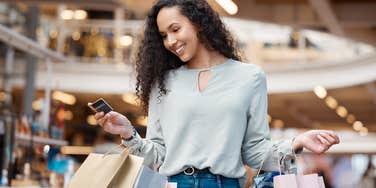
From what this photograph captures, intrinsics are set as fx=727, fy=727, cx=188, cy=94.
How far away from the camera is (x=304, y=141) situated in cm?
183

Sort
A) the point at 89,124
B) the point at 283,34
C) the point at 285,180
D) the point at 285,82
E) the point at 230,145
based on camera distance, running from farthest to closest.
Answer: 1. the point at 89,124
2. the point at 283,34
3. the point at 285,82
4. the point at 230,145
5. the point at 285,180

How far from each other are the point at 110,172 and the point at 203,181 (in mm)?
244

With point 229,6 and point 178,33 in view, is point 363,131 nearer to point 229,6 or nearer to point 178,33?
point 229,6

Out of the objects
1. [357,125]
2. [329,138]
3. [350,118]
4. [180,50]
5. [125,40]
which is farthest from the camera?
[357,125]

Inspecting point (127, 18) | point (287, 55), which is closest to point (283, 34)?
point (287, 55)

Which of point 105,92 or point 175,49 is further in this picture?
point 105,92

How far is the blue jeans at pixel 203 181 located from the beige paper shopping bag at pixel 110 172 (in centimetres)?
14

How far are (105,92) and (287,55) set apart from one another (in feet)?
12.1

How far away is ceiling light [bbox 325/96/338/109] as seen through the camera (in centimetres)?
1544

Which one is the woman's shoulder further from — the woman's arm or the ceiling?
the ceiling

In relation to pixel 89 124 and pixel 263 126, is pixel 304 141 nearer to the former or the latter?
pixel 263 126

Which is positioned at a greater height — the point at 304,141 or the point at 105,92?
the point at 304,141

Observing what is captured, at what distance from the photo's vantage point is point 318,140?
1806 millimetres

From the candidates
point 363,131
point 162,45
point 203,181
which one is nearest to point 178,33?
point 162,45
